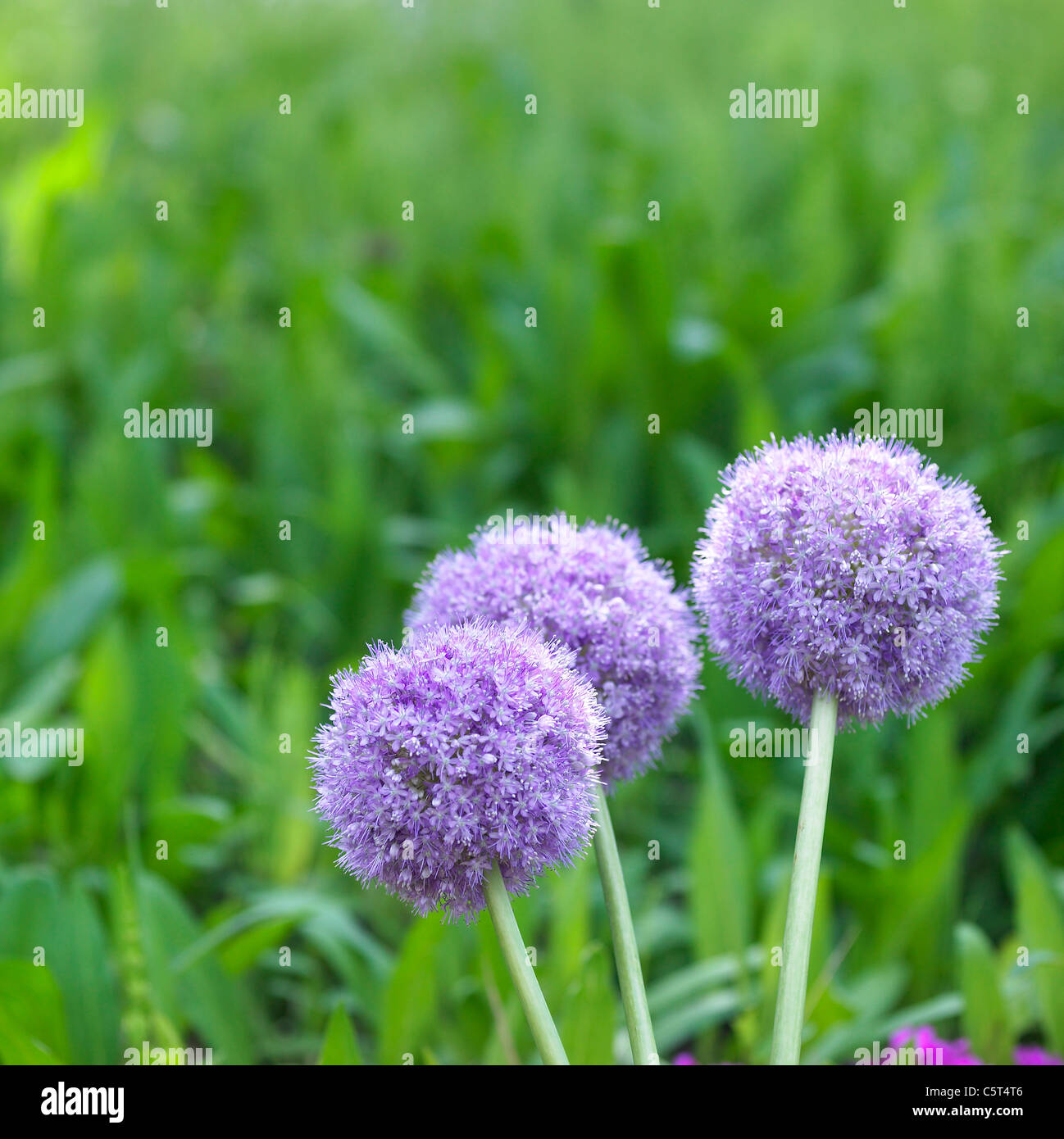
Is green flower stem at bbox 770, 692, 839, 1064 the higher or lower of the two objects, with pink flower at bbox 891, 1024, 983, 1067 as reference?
higher

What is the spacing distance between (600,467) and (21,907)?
2269 millimetres

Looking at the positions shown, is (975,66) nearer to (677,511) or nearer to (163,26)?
(677,511)

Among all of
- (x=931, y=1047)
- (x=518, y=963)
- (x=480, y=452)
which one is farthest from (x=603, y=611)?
(x=480, y=452)

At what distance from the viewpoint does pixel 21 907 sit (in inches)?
93.1

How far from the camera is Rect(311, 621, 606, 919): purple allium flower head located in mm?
1139

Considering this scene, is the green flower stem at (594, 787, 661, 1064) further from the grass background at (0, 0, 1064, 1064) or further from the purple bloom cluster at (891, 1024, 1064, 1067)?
the purple bloom cluster at (891, 1024, 1064, 1067)

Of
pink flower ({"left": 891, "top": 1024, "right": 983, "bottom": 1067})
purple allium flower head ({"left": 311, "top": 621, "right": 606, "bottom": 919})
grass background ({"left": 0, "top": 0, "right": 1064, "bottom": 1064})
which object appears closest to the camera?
purple allium flower head ({"left": 311, "top": 621, "right": 606, "bottom": 919})

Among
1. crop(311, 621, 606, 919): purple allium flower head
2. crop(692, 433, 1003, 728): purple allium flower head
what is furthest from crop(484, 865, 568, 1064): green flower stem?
crop(692, 433, 1003, 728): purple allium flower head

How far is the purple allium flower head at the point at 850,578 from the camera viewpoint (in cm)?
121

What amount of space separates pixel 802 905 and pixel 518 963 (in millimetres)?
286

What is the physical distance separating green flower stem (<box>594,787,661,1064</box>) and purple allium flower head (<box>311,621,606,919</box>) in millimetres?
93

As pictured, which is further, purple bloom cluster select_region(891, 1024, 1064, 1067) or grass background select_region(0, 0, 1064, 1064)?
grass background select_region(0, 0, 1064, 1064)

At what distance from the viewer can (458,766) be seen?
3.71ft
